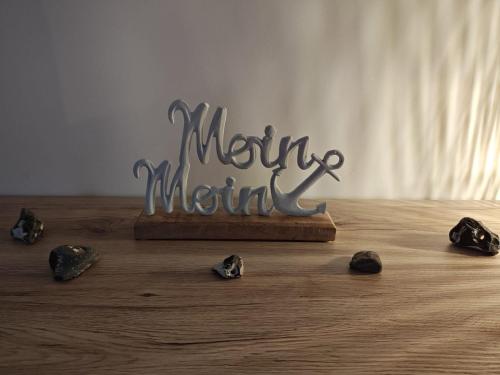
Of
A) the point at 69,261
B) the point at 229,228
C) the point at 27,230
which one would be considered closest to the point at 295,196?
the point at 229,228

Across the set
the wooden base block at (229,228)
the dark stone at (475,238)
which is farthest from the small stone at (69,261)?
the dark stone at (475,238)

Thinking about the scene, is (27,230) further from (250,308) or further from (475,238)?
(475,238)

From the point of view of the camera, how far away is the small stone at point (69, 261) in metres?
0.62

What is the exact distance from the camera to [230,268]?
25.5 inches

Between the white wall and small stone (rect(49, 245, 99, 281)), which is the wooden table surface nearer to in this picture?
small stone (rect(49, 245, 99, 281))

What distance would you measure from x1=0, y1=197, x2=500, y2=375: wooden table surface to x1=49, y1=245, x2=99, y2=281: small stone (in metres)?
0.01

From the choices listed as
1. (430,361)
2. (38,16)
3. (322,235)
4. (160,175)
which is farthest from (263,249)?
(38,16)

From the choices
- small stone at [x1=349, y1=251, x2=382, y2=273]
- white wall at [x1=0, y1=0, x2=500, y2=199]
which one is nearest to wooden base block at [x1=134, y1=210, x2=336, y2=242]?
small stone at [x1=349, y1=251, x2=382, y2=273]

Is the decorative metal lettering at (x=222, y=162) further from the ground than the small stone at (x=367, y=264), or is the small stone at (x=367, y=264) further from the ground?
the decorative metal lettering at (x=222, y=162)

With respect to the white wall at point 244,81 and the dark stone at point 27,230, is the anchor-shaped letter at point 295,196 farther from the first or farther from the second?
the dark stone at point 27,230

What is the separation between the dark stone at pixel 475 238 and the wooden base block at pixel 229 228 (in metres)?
0.28

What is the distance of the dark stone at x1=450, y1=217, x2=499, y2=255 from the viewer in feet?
2.57

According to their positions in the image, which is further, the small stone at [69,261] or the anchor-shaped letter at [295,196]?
the anchor-shaped letter at [295,196]

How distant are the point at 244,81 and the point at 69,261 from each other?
24.3 inches
